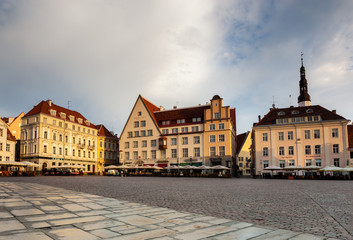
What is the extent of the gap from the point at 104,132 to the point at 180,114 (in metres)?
26.9

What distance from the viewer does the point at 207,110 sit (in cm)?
6481

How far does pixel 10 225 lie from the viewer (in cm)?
641

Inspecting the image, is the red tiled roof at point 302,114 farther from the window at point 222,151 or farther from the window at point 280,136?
the window at point 222,151

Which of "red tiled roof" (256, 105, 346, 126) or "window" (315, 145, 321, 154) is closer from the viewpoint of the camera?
"window" (315, 145, 321, 154)

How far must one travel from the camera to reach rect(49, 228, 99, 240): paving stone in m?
5.62

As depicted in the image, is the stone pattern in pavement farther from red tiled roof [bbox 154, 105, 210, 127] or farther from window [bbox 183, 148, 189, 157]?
red tiled roof [bbox 154, 105, 210, 127]

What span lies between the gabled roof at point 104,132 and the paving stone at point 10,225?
77.8 m

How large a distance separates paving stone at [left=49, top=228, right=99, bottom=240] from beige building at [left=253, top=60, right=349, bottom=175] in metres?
53.8

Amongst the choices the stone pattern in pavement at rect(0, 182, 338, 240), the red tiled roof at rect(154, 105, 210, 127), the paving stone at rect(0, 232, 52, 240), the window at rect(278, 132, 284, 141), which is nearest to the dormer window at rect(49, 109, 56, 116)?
the red tiled roof at rect(154, 105, 210, 127)

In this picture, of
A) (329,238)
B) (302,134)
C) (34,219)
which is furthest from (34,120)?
(329,238)

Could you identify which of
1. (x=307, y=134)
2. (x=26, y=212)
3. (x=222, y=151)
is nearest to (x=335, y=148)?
(x=307, y=134)

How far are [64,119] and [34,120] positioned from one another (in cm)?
749

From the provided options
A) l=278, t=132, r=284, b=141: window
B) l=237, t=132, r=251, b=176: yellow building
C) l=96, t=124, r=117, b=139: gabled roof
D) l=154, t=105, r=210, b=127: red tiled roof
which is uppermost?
l=154, t=105, r=210, b=127: red tiled roof

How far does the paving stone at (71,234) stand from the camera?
221 inches
